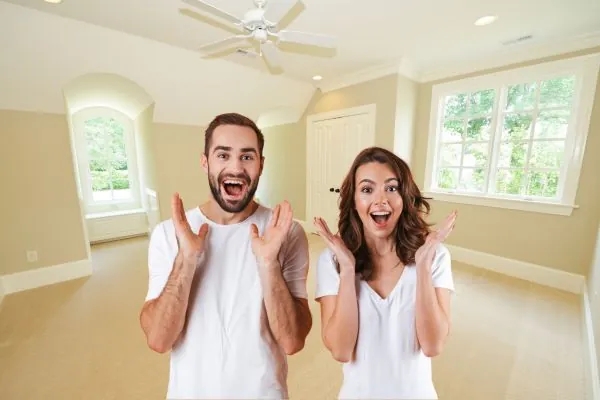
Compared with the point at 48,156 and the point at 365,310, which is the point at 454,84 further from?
the point at 48,156

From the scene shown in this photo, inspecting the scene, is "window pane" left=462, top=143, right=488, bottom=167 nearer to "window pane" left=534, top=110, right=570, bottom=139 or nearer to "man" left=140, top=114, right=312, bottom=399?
"window pane" left=534, top=110, right=570, bottom=139

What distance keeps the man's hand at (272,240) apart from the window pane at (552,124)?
3361mm

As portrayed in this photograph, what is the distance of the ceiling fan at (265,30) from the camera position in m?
1.35

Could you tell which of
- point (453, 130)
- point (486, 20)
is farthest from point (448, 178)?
point (486, 20)

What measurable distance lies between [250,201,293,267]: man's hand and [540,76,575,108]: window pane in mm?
3422

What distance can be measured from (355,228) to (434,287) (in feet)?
1.03

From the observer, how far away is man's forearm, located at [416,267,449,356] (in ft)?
2.44

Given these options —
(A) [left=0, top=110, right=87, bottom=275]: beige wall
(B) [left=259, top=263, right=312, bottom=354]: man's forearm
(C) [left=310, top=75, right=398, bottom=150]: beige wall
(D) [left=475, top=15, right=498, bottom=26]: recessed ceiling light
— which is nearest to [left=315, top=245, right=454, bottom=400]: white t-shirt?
(B) [left=259, top=263, right=312, bottom=354]: man's forearm

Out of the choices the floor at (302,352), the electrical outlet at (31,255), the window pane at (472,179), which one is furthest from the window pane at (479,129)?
the electrical outlet at (31,255)

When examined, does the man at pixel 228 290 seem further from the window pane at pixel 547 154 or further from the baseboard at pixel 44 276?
the window pane at pixel 547 154

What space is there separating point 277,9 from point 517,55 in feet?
9.43

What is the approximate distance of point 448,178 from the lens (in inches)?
136

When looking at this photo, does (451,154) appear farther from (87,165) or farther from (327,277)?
(87,165)

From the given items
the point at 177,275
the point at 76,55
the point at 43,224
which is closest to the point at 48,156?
the point at 43,224
